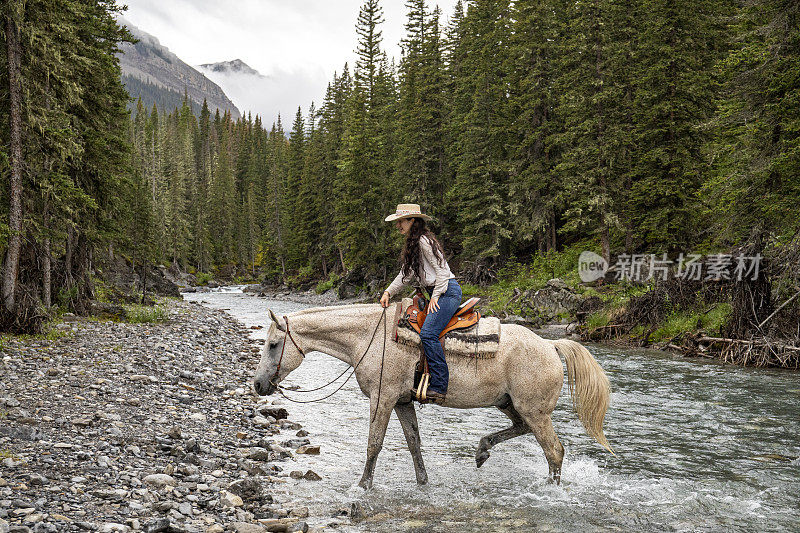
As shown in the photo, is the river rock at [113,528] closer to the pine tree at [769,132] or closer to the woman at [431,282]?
the woman at [431,282]

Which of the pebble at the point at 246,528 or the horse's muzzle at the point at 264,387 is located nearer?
the pebble at the point at 246,528

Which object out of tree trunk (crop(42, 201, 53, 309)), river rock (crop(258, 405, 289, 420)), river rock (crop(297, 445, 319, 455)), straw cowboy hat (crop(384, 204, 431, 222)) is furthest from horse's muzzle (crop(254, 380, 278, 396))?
tree trunk (crop(42, 201, 53, 309))

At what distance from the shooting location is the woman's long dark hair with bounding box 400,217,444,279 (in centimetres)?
709

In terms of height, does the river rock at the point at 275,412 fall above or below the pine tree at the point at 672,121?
below

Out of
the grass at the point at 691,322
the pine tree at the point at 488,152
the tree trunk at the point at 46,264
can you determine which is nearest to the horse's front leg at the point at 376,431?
the grass at the point at 691,322

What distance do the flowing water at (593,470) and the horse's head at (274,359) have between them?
4.54 feet

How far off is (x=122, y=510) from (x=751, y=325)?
17.3m

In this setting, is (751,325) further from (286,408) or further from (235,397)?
(235,397)

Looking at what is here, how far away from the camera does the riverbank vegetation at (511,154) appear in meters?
15.5

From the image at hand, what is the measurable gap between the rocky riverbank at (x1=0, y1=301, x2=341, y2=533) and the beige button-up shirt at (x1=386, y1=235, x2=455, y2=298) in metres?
2.95

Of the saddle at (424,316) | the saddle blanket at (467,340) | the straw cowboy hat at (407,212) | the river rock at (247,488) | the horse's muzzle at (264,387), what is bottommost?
A: the river rock at (247,488)

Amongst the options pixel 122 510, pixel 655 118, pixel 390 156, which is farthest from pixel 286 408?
pixel 390 156

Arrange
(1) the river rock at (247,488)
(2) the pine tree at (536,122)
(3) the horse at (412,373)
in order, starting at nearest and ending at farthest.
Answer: (1) the river rock at (247,488)
(3) the horse at (412,373)
(2) the pine tree at (536,122)

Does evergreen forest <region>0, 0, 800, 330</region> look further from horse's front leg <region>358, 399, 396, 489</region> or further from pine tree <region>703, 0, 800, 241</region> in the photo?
horse's front leg <region>358, 399, 396, 489</region>
